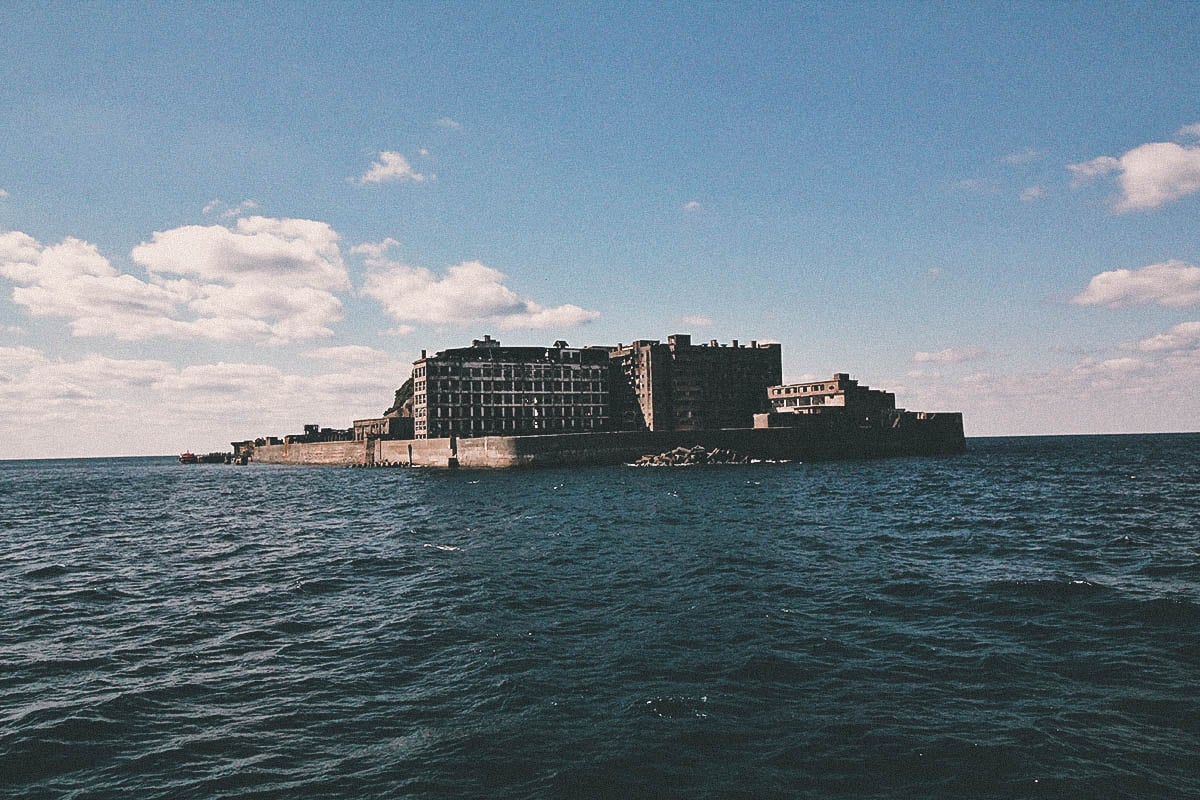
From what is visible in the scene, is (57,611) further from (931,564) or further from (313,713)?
(931,564)

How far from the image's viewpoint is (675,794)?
1191 centimetres

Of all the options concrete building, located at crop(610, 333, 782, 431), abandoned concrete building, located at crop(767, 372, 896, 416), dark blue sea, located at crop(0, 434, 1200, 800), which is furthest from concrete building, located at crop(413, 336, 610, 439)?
dark blue sea, located at crop(0, 434, 1200, 800)

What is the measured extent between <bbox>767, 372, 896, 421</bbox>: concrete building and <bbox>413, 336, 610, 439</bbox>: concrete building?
4756 centimetres

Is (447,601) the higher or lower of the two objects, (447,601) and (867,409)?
the lower

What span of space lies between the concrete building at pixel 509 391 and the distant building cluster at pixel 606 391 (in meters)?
0.24

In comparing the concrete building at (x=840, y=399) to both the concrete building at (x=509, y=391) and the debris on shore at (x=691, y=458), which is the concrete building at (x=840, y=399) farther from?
the concrete building at (x=509, y=391)

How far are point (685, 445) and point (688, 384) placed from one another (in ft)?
170

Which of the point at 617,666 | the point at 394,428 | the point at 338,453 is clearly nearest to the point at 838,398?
the point at 394,428

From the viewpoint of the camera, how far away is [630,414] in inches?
7402

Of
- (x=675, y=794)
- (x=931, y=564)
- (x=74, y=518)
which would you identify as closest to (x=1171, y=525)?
(x=931, y=564)

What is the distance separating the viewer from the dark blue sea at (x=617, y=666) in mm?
12828

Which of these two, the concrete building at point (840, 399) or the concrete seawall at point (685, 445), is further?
the concrete building at point (840, 399)

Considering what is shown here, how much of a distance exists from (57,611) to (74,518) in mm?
48307

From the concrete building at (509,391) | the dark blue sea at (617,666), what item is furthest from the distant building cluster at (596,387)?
the dark blue sea at (617,666)
